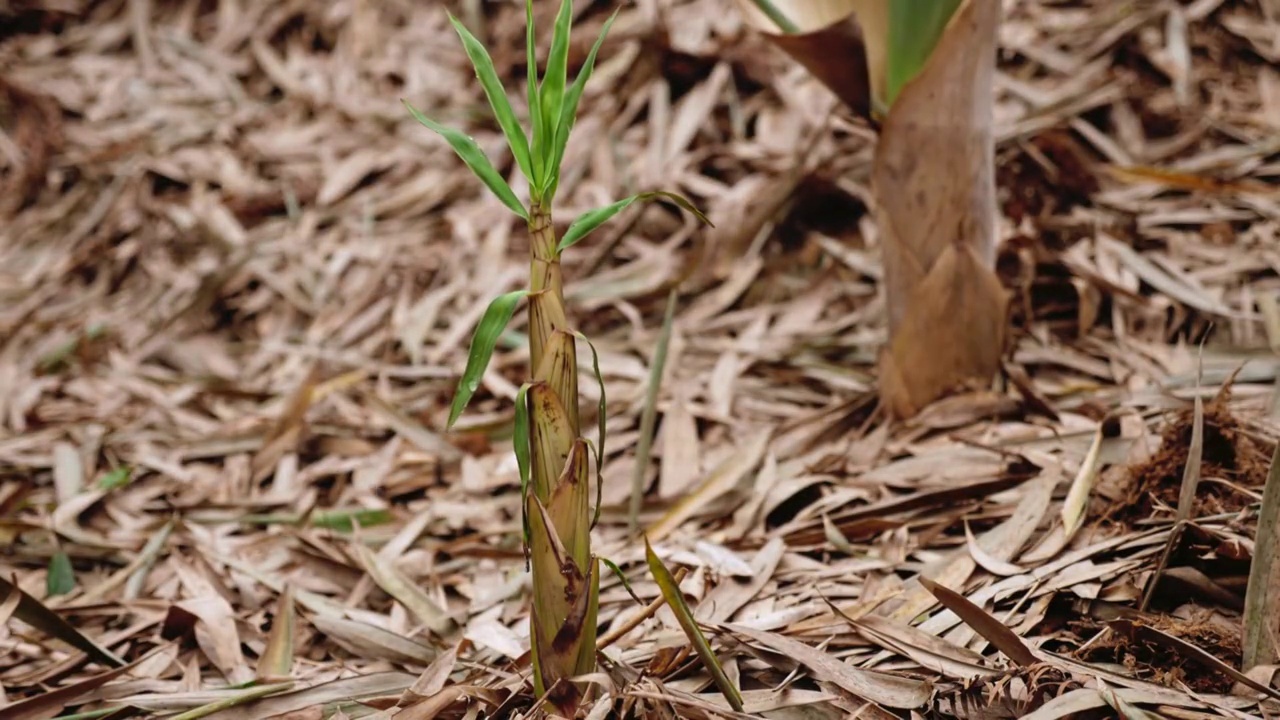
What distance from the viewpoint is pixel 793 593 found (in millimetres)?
953

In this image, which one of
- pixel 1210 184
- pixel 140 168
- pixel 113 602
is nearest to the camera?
pixel 113 602

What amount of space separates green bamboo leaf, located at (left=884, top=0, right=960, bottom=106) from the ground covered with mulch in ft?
1.26

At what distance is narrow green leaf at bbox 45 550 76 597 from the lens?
1.14 m

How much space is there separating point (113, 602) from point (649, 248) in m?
1.02

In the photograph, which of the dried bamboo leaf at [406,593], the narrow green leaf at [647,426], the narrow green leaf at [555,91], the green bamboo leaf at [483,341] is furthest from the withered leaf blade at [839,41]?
the dried bamboo leaf at [406,593]

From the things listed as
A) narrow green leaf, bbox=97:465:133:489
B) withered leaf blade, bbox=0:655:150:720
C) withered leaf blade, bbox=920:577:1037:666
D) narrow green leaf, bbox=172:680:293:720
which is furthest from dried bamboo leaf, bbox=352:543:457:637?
withered leaf blade, bbox=920:577:1037:666

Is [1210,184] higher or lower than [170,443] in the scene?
higher

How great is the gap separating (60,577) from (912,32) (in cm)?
115

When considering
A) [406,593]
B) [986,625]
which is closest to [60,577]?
[406,593]

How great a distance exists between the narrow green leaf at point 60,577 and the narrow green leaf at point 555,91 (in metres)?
0.83

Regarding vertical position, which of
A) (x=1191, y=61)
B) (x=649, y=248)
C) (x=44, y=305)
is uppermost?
(x=1191, y=61)

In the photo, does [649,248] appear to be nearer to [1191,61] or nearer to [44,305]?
[1191,61]

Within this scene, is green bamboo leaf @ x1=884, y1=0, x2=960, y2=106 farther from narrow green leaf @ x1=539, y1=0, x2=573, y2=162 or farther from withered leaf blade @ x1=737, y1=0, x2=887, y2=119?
narrow green leaf @ x1=539, y1=0, x2=573, y2=162

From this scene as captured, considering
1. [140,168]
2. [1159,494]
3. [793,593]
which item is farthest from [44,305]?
[1159,494]
